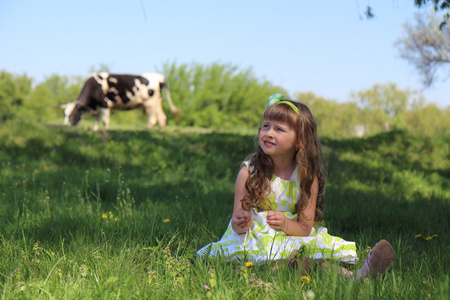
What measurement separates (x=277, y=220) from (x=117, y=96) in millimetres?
11782

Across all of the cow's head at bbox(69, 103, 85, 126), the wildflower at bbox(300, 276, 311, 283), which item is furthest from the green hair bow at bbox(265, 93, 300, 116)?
the cow's head at bbox(69, 103, 85, 126)

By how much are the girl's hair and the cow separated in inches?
395

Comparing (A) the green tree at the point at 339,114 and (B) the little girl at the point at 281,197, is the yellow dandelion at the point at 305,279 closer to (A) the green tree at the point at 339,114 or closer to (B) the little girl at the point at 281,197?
(B) the little girl at the point at 281,197

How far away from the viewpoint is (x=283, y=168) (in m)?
3.03

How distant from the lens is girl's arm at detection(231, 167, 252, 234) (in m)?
2.75

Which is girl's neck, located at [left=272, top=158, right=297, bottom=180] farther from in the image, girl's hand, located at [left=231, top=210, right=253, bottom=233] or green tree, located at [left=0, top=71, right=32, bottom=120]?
green tree, located at [left=0, top=71, right=32, bottom=120]

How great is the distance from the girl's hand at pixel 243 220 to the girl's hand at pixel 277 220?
0.14m

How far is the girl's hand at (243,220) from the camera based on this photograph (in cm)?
274

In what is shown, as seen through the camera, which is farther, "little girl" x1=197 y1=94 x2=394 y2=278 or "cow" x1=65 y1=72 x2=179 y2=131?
"cow" x1=65 y1=72 x2=179 y2=131

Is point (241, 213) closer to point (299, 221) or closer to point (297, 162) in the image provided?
point (299, 221)

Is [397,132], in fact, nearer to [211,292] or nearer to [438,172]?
[438,172]

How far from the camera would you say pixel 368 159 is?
29.1 ft

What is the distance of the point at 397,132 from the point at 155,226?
367 inches

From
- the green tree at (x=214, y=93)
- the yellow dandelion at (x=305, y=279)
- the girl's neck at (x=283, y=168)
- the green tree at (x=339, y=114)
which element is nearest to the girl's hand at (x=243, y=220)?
the girl's neck at (x=283, y=168)
